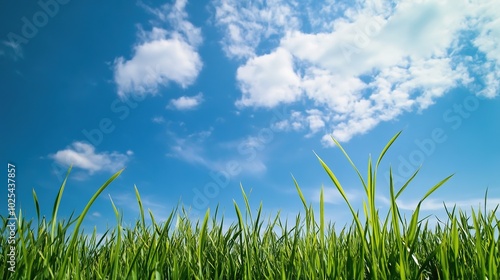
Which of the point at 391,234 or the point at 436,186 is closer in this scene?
the point at 436,186

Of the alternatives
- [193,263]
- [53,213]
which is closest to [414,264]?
[193,263]

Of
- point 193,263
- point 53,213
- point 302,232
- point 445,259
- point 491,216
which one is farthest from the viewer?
point 302,232

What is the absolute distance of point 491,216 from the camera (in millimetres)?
1871

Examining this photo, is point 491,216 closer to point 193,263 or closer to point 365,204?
point 365,204

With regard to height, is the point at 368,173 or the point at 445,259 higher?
the point at 368,173

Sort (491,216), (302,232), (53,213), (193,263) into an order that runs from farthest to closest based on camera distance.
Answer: (302,232)
(491,216)
(193,263)
(53,213)

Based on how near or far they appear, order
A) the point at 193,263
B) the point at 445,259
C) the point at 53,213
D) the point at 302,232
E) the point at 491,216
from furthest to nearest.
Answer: the point at 302,232
the point at 491,216
the point at 193,263
the point at 53,213
the point at 445,259

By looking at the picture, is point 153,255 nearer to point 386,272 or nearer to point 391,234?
point 386,272

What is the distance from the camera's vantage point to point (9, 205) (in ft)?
5.52

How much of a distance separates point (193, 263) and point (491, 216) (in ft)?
4.39

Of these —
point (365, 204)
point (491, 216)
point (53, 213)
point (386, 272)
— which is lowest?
point (386, 272)

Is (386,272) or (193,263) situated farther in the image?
(193,263)

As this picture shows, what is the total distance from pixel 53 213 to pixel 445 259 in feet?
4.21

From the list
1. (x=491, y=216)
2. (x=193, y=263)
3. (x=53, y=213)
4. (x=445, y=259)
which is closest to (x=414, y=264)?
(x=445, y=259)
